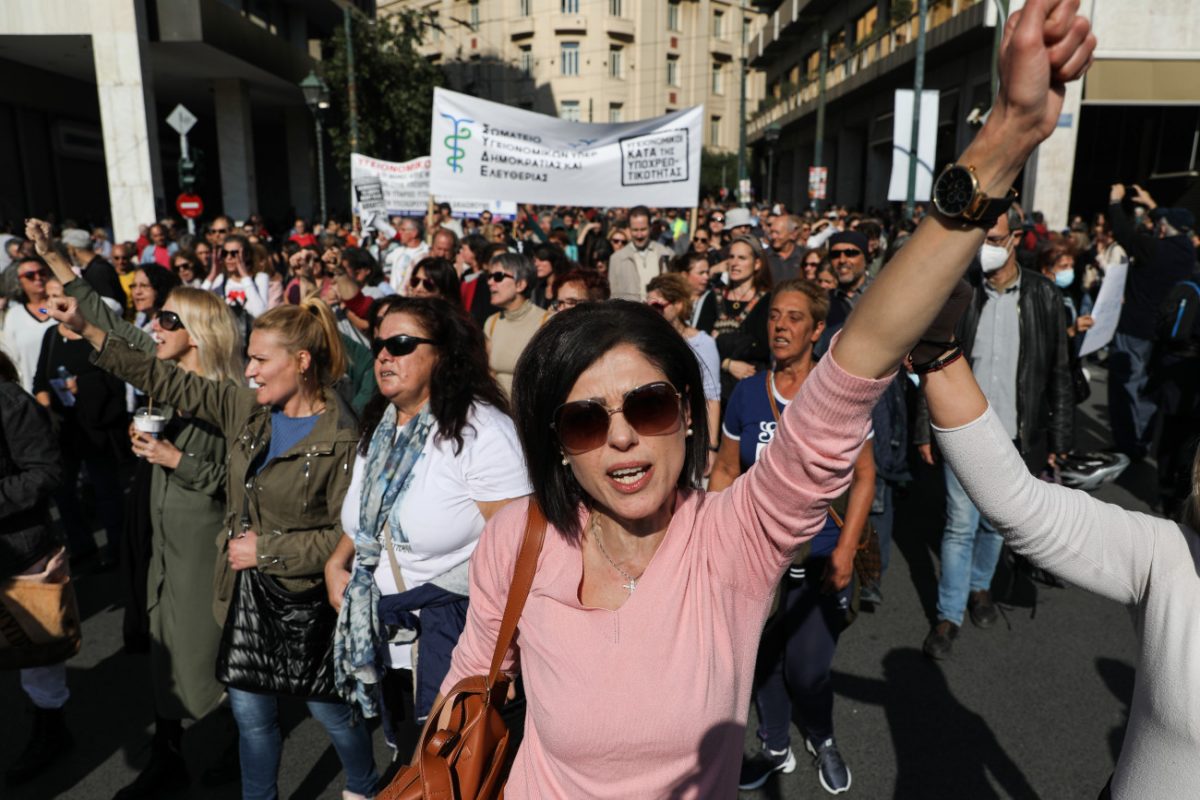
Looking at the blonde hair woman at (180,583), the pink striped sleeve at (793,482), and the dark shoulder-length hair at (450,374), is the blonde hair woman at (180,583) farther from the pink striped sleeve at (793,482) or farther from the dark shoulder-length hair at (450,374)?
the pink striped sleeve at (793,482)

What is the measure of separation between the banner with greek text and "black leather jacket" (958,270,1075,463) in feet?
31.4

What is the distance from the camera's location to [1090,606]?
4.93m

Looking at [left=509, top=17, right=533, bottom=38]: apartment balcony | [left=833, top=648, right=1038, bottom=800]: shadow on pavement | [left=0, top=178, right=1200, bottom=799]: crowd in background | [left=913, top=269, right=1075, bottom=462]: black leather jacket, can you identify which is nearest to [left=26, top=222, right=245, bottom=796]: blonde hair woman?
[left=0, top=178, right=1200, bottom=799]: crowd in background

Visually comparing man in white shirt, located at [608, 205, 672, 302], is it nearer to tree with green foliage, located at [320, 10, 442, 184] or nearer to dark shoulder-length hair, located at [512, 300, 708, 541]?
dark shoulder-length hair, located at [512, 300, 708, 541]

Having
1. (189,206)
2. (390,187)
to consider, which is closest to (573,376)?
(390,187)

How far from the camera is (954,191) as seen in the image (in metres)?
0.98

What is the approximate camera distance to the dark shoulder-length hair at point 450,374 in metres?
2.80

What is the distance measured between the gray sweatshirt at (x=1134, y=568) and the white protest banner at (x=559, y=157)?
7896 millimetres

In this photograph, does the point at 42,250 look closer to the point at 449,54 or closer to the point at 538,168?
the point at 538,168

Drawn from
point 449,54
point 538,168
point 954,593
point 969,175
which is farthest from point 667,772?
point 449,54

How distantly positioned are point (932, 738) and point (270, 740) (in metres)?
2.67

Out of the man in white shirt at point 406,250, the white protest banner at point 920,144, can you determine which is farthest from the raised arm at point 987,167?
the white protest banner at point 920,144

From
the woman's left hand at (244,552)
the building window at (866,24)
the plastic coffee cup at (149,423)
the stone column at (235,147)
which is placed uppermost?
the building window at (866,24)

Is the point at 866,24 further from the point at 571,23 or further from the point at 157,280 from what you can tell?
the point at 157,280
